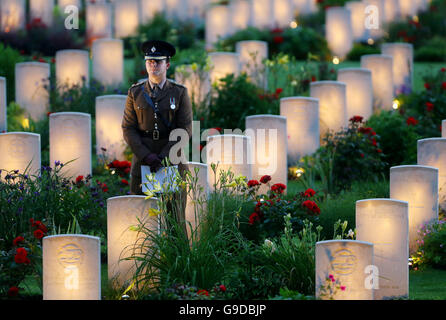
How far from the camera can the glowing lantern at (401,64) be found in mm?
16358

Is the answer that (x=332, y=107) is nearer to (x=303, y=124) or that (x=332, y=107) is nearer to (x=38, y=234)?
(x=303, y=124)

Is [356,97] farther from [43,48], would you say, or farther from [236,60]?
[43,48]

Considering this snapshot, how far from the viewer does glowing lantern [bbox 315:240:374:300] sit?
26.6ft

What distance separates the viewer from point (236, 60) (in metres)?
14.8

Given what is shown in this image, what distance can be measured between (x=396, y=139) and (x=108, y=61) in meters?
4.07

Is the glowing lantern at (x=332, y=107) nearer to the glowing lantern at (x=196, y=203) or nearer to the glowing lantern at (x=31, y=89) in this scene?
the glowing lantern at (x=31, y=89)

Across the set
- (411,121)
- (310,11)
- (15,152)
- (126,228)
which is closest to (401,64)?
(411,121)

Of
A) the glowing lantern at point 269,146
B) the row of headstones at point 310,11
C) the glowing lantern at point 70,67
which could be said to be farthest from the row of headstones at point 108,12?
the glowing lantern at point 269,146

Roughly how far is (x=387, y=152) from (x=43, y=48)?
7329mm

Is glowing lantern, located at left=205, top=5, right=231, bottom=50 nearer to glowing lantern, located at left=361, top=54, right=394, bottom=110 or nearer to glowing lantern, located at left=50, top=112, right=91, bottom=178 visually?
glowing lantern, located at left=361, top=54, right=394, bottom=110

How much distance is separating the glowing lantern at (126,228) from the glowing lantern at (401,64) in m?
8.02

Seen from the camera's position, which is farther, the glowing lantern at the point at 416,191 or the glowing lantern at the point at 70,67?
the glowing lantern at the point at 70,67

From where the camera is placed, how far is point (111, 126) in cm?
1267
